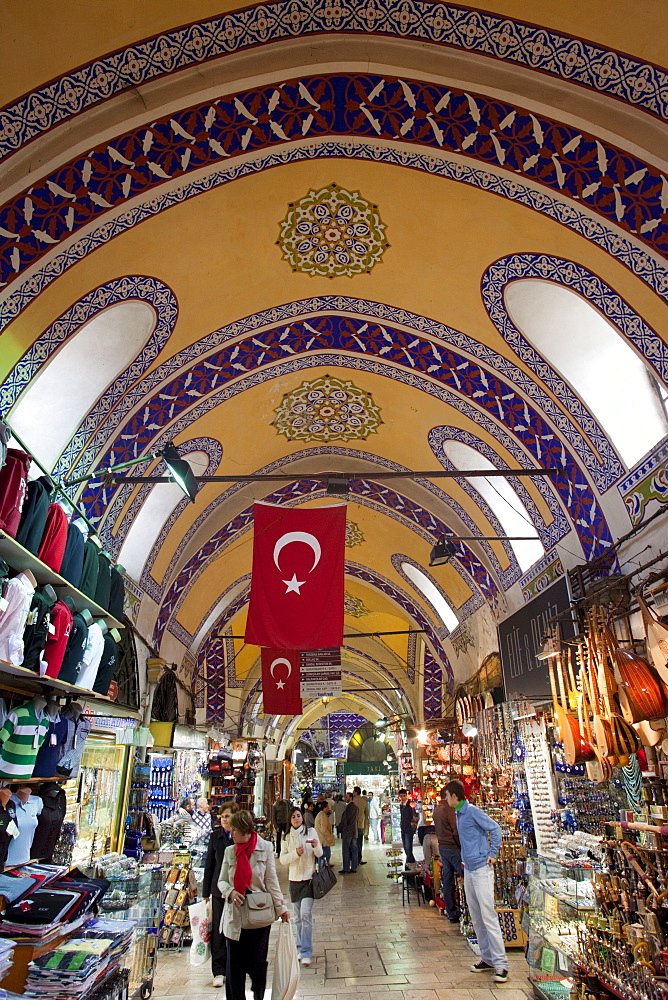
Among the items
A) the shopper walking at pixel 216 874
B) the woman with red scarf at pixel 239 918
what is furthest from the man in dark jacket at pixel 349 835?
the woman with red scarf at pixel 239 918

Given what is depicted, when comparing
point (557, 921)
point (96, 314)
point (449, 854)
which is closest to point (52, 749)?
point (96, 314)

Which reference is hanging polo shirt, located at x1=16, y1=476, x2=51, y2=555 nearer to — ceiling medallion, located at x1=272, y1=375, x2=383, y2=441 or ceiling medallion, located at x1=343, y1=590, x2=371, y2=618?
ceiling medallion, located at x1=272, y1=375, x2=383, y2=441

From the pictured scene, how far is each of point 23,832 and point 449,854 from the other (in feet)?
16.9

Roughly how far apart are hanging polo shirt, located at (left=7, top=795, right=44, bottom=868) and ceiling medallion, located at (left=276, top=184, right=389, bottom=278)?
5.08 meters

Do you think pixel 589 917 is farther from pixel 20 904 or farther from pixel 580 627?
pixel 20 904

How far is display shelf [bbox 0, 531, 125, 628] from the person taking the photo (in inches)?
171

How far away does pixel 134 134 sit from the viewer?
14.0ft

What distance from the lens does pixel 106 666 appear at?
612cm

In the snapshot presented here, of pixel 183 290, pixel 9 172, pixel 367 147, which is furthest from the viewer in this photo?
pixel 183 290

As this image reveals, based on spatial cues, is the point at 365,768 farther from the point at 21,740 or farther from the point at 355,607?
the point at 21,740

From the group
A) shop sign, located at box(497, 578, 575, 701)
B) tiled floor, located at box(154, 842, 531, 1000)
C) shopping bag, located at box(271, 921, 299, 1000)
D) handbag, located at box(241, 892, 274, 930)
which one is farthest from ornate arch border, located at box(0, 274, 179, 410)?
tiled floor, located at box(154, 842, 531, 1000)

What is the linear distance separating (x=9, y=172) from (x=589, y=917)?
625 cm

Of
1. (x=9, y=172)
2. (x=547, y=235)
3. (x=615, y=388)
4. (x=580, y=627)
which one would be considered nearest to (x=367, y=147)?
(x=547, y=235)

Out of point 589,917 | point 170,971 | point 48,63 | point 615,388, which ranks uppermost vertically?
point 48,63
